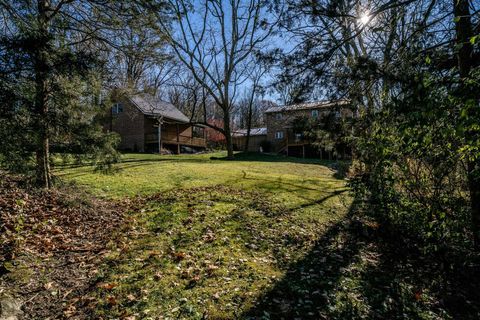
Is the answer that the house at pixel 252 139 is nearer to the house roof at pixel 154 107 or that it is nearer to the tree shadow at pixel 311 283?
the house roof at pixel 154 107

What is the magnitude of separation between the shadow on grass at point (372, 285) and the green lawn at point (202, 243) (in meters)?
0.24

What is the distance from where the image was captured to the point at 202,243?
193 inches

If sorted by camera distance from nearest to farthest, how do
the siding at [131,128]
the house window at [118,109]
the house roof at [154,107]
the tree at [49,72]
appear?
1. the tree at [49,72]
2. the house roof at [154,107]
3. the siding at [131,128]
4. the house window at [118,109]

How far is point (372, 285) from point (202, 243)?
2747 mm

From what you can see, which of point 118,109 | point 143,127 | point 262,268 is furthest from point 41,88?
point 118,109

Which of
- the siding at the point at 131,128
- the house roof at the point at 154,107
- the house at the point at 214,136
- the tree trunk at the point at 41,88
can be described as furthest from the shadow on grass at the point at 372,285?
the house at the point at 214,136

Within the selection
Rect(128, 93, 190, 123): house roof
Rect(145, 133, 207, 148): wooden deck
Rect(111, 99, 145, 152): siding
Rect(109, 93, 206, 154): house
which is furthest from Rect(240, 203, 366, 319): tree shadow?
Rect(111, 99, 145, 152): siding

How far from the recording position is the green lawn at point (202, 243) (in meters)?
3.34

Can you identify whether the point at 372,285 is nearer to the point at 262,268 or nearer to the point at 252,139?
the point at 262,268

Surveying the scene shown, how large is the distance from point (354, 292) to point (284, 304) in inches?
45.7

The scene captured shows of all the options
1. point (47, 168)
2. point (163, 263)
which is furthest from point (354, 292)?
point (47, 168)

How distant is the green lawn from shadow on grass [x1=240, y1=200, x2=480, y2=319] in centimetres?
24

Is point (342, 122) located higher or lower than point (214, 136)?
lower

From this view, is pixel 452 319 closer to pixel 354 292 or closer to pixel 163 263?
pixel 354 292
